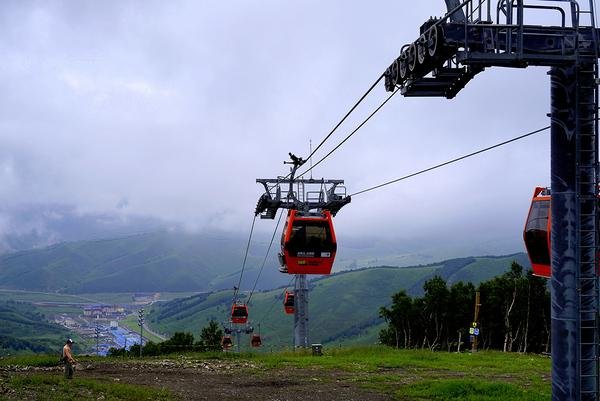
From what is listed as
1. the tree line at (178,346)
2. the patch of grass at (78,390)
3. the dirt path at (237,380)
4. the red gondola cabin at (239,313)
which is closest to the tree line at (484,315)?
the red gondola cabin at (239,313)

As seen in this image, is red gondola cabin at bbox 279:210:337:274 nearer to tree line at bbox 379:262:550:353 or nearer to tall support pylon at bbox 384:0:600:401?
tall support pylon at bbox 384:0:600:401

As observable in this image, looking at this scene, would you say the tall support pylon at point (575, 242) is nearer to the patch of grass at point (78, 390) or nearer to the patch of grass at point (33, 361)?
the patch of grass at point (78, 390)

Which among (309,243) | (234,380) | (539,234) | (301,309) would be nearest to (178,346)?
(301,309)

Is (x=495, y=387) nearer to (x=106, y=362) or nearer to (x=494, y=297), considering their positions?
(x=106, y=362)

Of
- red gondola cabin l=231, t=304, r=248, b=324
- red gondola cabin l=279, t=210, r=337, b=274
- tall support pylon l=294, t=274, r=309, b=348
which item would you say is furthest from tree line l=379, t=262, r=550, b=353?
red gondola cabin l=279, t=210, r=337, b=274

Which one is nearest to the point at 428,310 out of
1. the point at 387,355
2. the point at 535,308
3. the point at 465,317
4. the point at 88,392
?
the point at 465,317

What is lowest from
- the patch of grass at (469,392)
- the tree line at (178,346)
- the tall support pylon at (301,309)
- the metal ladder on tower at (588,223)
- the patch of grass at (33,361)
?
the tree line at (178,346)

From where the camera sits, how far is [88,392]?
1975 centimetres

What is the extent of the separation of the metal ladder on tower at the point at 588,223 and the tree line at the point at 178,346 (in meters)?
35.2

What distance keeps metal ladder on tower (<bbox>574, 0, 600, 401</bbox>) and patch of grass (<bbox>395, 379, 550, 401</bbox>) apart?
26.8 feet

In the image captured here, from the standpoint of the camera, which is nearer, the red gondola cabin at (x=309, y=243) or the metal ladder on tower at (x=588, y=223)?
the metal ladder on tower at (x=588, y=223)

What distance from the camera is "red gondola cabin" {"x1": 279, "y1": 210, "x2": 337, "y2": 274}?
27.7 m

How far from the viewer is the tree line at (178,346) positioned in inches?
1987

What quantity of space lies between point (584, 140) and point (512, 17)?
294cm
